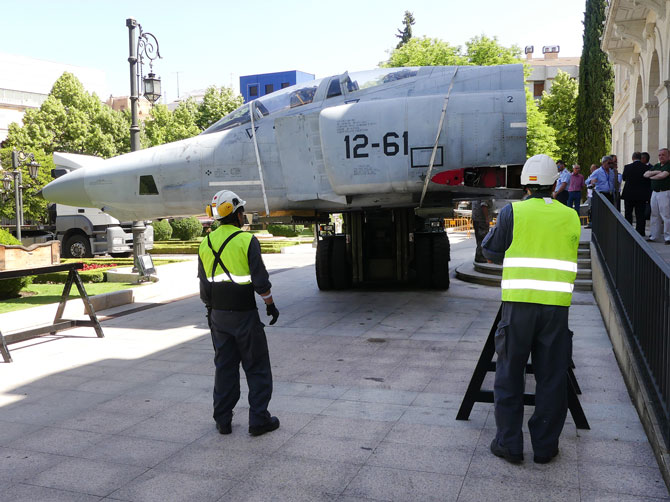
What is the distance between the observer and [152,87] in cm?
1488

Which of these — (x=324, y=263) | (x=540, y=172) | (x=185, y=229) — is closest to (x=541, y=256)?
(x=540, y=172)

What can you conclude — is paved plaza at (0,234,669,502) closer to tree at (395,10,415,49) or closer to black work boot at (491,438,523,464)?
black work boot at (491,438,523,464)

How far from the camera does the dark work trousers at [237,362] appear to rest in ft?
16.1

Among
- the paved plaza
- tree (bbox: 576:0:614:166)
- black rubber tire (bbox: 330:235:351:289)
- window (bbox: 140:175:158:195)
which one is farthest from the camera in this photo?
tree (bbox: 576:0:614:166)

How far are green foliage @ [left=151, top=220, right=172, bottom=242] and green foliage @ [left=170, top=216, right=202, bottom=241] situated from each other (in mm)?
922

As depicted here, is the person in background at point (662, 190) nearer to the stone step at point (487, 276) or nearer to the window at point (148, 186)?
the stone step at point (487, 276)

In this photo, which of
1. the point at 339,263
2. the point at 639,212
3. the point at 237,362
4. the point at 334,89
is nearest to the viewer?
the point at 237,362

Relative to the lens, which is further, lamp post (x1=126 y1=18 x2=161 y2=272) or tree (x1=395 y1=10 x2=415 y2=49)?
tree (x1=395 y1=10 x2=415 y2=49)

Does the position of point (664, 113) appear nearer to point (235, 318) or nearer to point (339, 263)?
point (339, 263)

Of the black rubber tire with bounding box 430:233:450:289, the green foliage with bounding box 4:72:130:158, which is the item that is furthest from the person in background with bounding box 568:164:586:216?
the green foliage with bounding box 4:72:130:158

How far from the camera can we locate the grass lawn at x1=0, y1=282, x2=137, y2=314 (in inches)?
465

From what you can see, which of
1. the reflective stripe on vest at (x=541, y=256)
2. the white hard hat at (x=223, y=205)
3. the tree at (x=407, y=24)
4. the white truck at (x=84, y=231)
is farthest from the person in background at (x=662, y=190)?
the tree at (x=407, y=24)

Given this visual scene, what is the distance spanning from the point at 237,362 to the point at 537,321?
2.39 m

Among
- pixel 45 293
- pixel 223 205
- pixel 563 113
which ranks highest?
pixel 563 113
